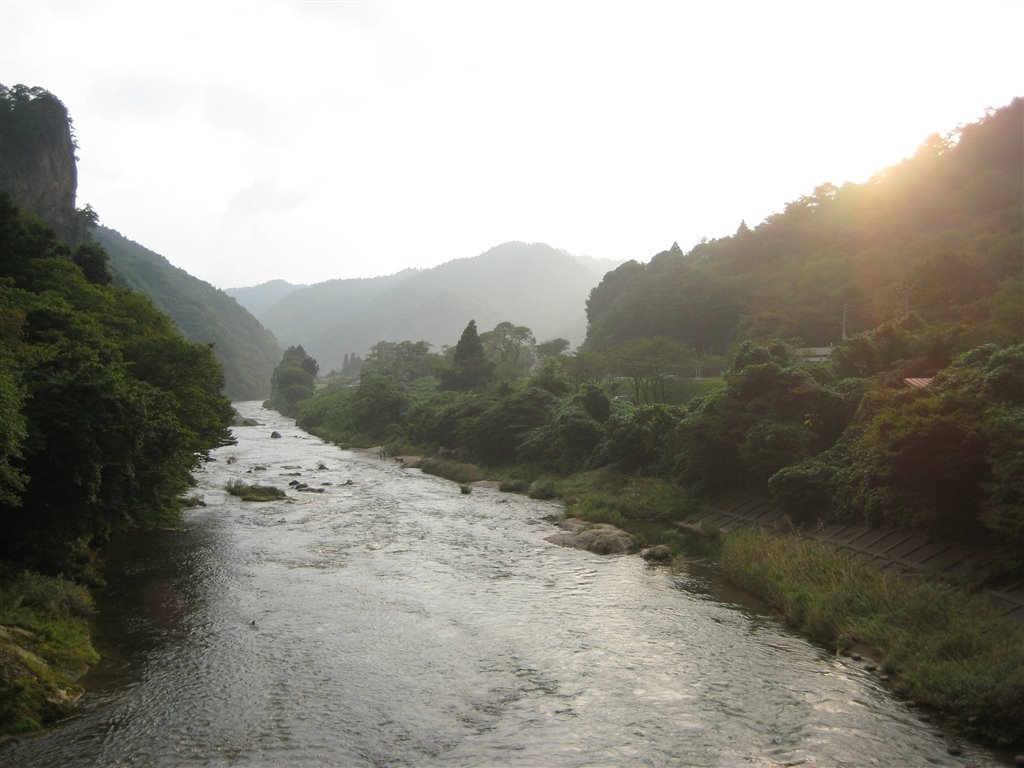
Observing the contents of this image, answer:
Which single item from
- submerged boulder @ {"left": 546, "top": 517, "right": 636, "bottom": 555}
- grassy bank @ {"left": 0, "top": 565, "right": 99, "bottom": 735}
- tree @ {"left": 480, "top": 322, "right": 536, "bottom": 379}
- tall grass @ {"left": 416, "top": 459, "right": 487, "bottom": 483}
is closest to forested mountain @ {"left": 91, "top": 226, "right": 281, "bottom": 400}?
tree @ {"left": 480, "top": 322, "right": 536, "bottom": 379}

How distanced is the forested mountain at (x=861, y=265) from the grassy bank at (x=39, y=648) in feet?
160

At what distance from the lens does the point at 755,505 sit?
32125 mm

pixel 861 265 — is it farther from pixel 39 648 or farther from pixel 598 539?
pixel 39 648

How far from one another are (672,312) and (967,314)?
1442 inches

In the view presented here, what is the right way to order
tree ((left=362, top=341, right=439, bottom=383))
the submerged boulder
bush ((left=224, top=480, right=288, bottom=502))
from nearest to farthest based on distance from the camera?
the submerged boulder, bush ((left=224, top=480, right=288, bottom=502)), tree ((left=362, top=341, right=439, bottom=383))

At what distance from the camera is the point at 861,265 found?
7394 cm

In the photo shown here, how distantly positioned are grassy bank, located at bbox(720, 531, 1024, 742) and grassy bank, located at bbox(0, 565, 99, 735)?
17.0 m

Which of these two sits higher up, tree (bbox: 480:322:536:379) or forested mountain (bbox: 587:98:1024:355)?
forested mountain (bbox: 587:98:1024:355)

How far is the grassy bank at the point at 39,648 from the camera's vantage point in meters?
13.1

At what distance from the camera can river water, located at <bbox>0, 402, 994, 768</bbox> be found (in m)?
12.8

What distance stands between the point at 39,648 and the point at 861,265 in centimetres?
7666

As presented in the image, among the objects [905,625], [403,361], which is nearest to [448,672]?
[905,625]

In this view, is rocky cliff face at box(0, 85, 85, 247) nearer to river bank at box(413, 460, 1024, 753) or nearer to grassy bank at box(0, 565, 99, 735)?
grassy bank at box(0, 565, 99, 735)

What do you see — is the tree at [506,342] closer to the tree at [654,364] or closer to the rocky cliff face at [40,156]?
the tree at [654,364]
